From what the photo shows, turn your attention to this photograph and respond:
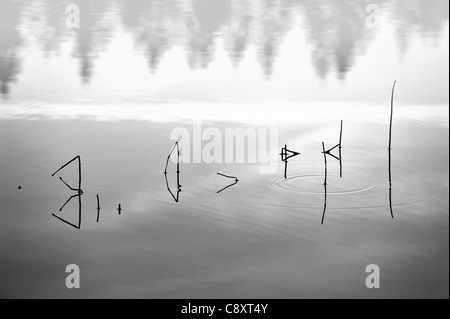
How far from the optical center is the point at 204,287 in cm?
475

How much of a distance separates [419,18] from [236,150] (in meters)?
6.63

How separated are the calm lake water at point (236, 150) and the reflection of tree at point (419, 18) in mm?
56

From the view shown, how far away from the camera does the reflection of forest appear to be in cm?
1127

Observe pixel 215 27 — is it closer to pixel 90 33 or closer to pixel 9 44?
pixel 90 33

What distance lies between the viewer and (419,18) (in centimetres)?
1267

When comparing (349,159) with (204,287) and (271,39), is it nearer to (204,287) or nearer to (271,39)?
(204,287)

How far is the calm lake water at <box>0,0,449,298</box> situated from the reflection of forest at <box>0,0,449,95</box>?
0.17ft

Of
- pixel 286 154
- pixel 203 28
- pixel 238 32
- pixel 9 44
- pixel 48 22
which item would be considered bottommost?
pixel 286 154

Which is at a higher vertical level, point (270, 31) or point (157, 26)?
point (157, 26)

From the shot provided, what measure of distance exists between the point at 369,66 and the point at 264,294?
6209mm

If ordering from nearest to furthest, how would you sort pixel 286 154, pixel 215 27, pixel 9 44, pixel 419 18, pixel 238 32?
pixel 286 154 < pixel 9 44 < pixel 238 32 < pixel 419 18 < pixel 215 27

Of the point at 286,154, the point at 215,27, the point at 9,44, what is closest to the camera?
the point at 286,154

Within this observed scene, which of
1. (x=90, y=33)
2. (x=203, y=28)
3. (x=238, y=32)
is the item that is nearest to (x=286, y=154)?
(x=238, y=32)

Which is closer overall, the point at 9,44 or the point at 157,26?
the point at 9,44
